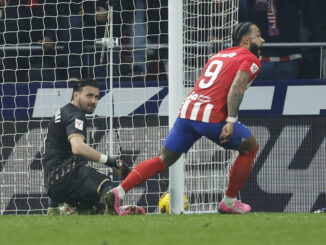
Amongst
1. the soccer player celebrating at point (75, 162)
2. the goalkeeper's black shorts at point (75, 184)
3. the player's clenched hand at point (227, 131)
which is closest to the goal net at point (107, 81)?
the soccer player celebrating at point (75, 162)

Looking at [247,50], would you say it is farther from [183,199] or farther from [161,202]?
[161,202]

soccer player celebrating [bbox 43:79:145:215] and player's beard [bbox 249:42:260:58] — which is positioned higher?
player's beard [bbox 249:42:260:58]

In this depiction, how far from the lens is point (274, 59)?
1200 cm

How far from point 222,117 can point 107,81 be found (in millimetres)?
3478

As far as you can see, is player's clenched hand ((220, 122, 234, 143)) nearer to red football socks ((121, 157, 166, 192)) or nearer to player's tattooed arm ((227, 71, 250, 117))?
player's tattooed arm ((227, 71, 250, 117))

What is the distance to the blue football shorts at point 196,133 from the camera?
7.88 metres

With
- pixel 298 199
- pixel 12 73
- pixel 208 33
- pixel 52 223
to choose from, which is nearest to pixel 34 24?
pixel 12 73

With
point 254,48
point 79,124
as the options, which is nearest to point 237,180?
point 254,48

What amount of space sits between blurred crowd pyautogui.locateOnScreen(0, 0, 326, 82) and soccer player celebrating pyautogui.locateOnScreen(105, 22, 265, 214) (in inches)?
112

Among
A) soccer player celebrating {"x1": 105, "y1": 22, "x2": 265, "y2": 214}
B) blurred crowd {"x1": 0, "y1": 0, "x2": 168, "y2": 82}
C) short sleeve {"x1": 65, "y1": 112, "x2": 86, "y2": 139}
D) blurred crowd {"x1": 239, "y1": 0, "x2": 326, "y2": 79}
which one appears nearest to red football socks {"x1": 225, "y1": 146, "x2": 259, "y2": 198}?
soccer player celebrating {"x1": 105, "y1": 22, "x2": 265, "y2": 214}

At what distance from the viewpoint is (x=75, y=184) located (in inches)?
347

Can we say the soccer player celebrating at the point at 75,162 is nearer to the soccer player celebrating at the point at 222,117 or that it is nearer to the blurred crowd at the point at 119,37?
the soccer player celebrating at the point at 222,117

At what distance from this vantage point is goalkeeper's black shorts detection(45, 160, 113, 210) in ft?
28.8

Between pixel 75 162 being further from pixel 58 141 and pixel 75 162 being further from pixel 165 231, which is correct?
pixel 165 231
